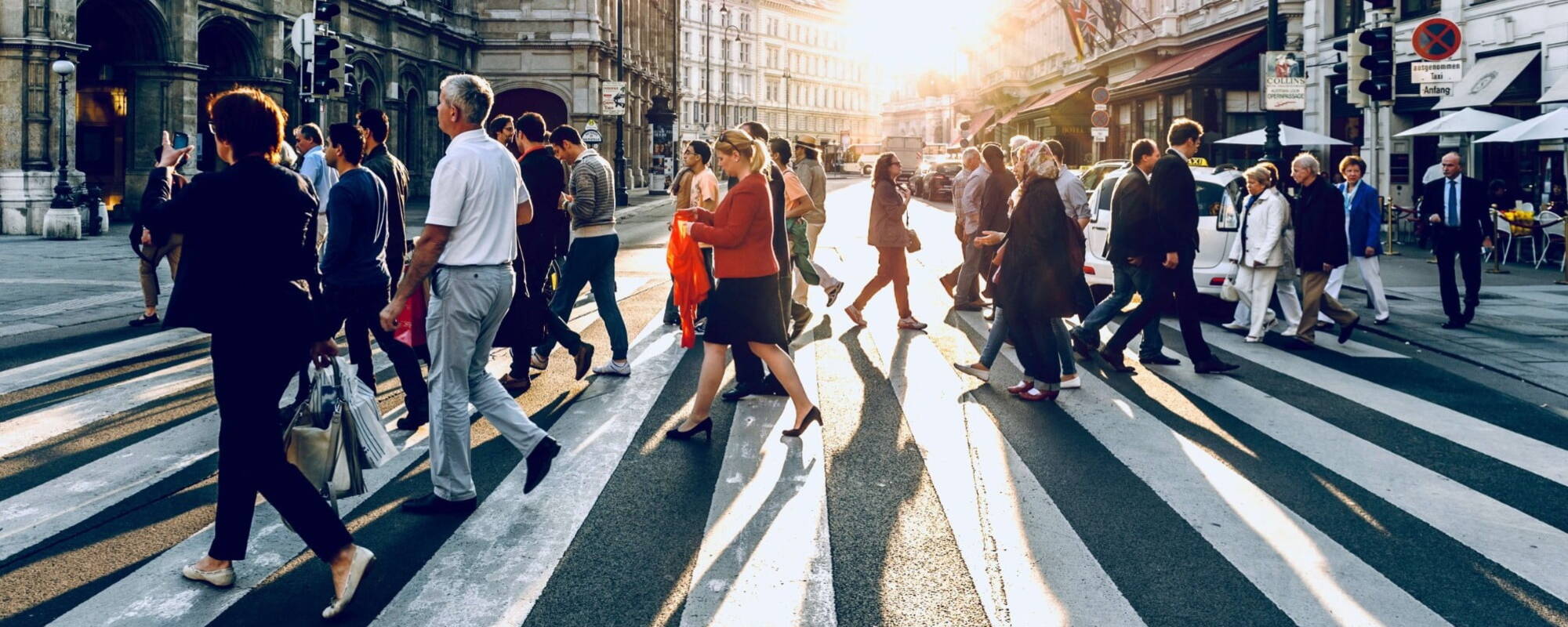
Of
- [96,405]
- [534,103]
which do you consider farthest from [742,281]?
[534,103]

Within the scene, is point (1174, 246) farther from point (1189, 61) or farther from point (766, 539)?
point (1189, 61)

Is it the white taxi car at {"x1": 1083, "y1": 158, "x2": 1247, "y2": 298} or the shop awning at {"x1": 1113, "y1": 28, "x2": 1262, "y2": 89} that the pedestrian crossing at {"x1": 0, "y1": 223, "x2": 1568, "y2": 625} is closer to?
the white taxi car at {"x1": 1083, "y1": 158, "x2": 1247, "y2": 298}

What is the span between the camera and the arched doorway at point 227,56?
25953 mm

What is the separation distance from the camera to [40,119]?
21.0 m

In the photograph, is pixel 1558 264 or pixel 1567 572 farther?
pixel 1558 264

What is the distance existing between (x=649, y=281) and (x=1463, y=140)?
1447cm

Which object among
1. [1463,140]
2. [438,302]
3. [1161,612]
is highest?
[1463,140]

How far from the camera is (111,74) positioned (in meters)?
24.0

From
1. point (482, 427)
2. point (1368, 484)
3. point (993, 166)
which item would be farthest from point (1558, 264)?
point (482, 427)

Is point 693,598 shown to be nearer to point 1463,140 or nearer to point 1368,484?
point 1368,484

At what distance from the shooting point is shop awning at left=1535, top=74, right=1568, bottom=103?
17.2m

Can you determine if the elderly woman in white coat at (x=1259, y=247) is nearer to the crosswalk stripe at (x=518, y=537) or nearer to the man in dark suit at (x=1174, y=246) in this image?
the man in dark suit at (x=1174, y=246)

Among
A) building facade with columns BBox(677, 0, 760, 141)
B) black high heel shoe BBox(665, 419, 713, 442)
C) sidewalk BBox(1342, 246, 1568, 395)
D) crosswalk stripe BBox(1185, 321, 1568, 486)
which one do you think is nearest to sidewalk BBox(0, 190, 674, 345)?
black high heel shoe BBox(665, 419, 713, 442)

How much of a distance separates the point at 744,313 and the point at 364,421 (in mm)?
2417
